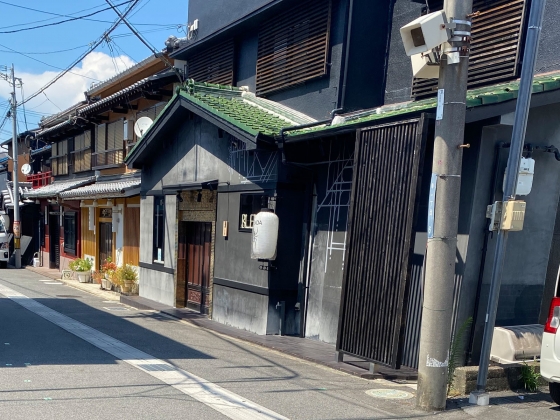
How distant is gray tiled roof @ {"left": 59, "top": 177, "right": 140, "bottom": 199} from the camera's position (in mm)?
16625

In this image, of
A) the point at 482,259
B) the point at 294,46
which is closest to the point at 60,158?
the point at 294,46

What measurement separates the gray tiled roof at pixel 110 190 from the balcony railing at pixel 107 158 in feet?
2.31

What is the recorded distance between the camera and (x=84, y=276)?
21203 millimetres

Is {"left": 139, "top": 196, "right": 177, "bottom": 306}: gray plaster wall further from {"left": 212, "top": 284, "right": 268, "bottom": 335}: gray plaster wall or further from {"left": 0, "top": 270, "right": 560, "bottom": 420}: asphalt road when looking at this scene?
{"left": 0, "top": 270, "right": 560, "bottom": 420}: asphalt road

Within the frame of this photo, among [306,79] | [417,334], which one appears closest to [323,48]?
[306,79]

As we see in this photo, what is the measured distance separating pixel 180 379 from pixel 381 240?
3215mm

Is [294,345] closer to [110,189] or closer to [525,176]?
[525,176]

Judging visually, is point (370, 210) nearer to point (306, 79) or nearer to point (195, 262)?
point (306, 79)

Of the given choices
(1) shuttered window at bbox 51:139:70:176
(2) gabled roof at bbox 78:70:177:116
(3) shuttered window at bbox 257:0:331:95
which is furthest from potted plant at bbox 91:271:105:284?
(3) shuttered window at bbox 257:0:331:95

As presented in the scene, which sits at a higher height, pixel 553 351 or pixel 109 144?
pixel 109 144

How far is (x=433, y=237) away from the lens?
635 centimetres

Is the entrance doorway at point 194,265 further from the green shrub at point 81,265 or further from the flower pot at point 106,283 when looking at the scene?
the green shrub at point 81,265

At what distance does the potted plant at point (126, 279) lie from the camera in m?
16.6

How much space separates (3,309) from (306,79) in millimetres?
8970
